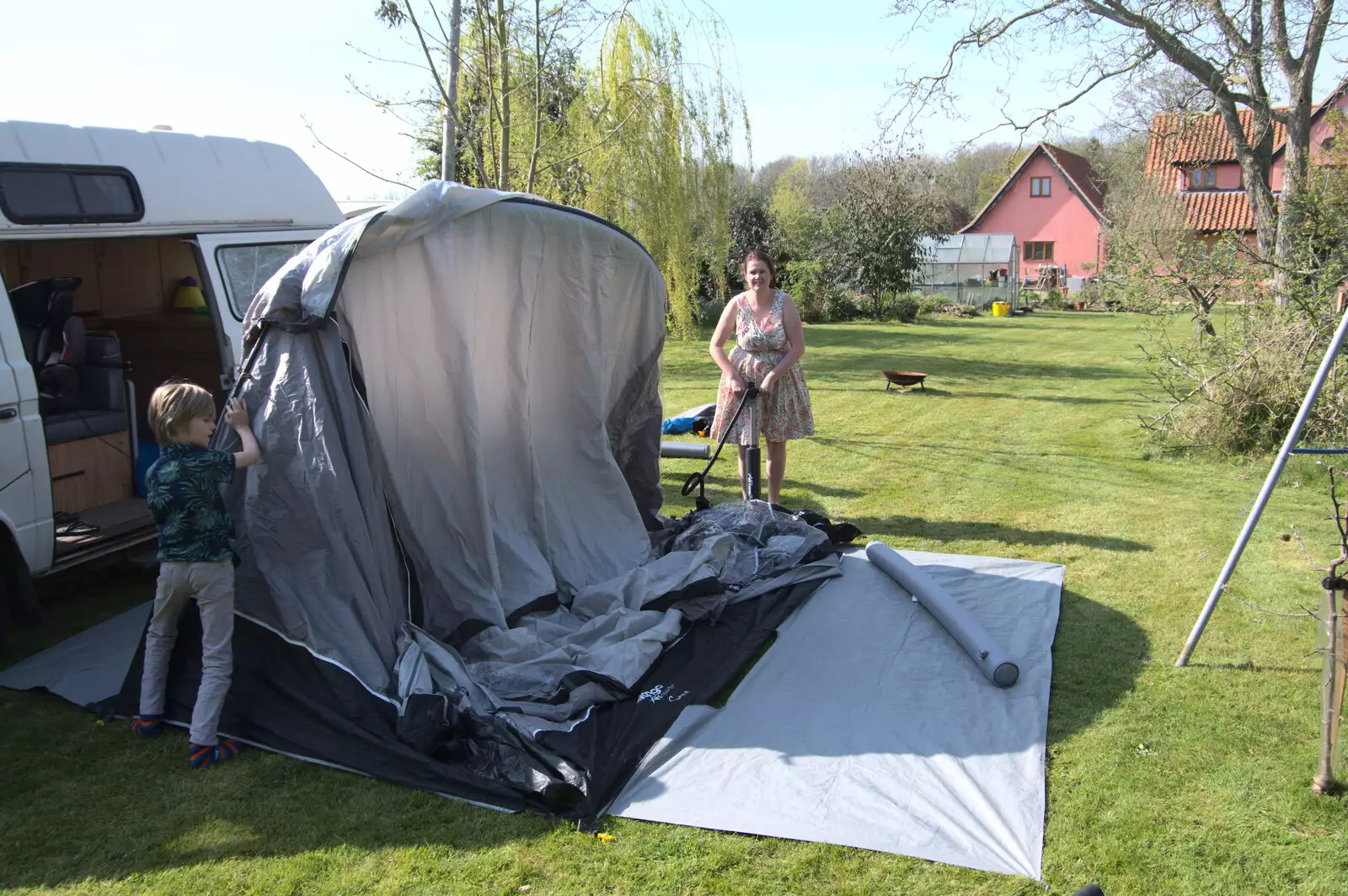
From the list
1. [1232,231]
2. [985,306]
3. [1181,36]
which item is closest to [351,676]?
[1232,231]

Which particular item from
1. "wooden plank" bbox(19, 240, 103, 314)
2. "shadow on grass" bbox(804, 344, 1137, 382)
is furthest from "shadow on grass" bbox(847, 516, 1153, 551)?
"shadow on grass" bbox(804, 344, 1137, 382)

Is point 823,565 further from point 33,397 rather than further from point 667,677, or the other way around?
point 33,397

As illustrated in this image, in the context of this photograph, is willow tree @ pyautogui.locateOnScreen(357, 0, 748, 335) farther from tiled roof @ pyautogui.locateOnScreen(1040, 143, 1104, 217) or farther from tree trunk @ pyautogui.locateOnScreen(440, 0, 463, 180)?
tiled roof @ pyautogui.locateOnScreen(1040, 143, 1104, 217)

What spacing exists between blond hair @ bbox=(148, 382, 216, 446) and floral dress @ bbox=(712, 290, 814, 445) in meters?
3.50

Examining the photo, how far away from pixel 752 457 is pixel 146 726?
12.8 feet

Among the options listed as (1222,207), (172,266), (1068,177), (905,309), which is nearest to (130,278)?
(172,266)

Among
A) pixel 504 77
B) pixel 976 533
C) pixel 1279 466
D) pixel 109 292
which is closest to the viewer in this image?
pixel 1279 466

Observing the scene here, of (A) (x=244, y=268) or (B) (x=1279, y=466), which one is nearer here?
(B) (x=1279, y=466)

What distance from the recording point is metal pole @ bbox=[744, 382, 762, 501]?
662cm

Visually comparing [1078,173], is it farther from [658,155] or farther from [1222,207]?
[658,155]

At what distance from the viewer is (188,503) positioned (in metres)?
3.76

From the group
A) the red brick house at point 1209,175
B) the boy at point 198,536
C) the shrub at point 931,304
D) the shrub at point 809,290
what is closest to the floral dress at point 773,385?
the boy at point 198,536

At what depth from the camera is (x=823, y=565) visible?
5.73 metres

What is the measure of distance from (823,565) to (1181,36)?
28.7 ft
